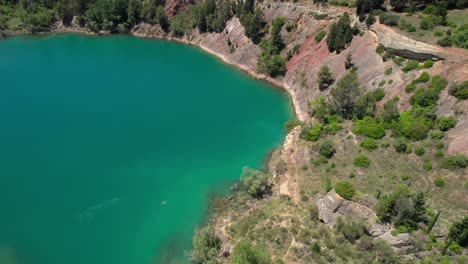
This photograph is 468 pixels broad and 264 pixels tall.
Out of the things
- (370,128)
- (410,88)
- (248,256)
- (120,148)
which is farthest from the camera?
(120,148)

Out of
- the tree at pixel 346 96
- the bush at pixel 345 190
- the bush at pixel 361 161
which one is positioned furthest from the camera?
the tree at pixel 346 96

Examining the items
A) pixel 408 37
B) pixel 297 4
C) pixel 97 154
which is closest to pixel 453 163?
pixel 408 37

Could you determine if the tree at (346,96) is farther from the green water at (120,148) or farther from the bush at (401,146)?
the green water at (120,148)

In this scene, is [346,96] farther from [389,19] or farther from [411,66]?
[389,19]

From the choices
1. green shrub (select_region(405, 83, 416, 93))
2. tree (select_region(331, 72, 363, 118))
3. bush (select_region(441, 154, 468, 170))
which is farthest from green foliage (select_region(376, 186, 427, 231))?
green shrub (select_region(405, 83, 416, 93))

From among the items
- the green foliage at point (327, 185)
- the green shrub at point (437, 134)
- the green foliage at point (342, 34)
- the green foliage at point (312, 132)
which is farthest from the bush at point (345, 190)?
the green foliage at point (342, 34)

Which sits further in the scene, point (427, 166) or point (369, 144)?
point (369, 144)

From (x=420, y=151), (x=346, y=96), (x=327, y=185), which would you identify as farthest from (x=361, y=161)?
(x=346, y=96)
